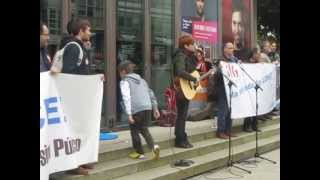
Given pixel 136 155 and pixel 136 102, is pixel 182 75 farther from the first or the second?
pixel 136 155

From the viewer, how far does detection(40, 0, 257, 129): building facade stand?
9.40 metres

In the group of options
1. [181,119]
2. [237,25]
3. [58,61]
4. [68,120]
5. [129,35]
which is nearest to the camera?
[68,120]

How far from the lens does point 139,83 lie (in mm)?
8031

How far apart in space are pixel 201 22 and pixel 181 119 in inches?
163

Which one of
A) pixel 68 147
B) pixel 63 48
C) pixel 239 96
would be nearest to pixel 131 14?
pixel 239 96

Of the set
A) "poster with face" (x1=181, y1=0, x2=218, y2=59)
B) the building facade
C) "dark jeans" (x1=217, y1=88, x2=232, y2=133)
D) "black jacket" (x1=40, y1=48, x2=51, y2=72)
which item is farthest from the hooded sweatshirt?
"poster with face" (x1=181, y1=0, x2=218, y2=59)

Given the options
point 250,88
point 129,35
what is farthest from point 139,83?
point 250,88

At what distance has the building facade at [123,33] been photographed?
940cm

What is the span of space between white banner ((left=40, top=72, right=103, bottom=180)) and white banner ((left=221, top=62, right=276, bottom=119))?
3681 millimetres

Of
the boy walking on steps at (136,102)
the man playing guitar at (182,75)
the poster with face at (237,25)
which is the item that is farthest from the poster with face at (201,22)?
the boy walking on steps at (136,102)

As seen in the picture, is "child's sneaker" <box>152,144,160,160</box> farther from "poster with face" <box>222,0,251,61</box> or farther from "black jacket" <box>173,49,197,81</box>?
"poster with face" <box>222,0,251,61</box>

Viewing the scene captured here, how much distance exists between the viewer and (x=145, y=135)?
26.9ft
